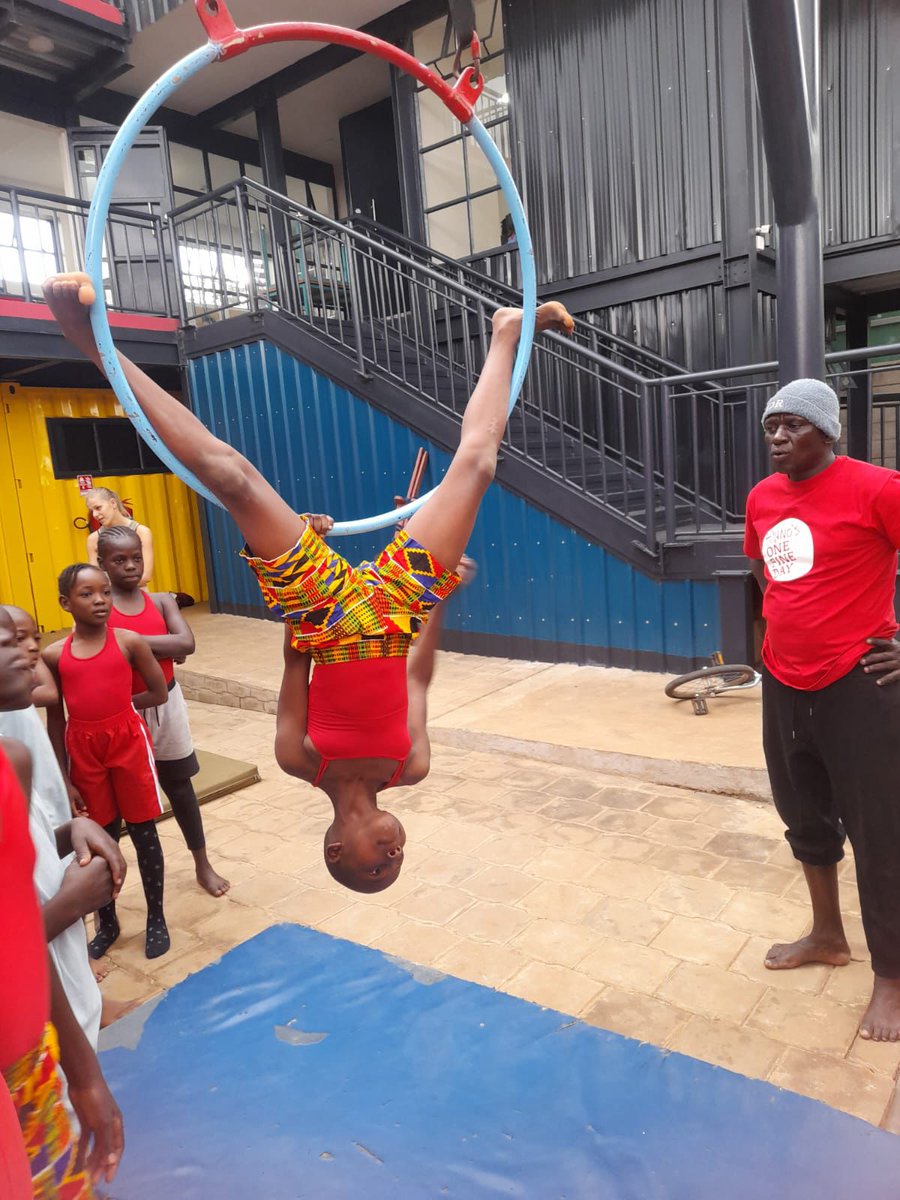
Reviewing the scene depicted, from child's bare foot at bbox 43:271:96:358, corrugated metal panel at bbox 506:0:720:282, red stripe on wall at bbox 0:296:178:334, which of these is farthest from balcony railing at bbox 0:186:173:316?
A: child's bare foot at bbox 43:271:96:358

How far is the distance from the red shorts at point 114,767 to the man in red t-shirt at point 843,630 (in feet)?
7.44

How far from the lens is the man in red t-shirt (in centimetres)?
233

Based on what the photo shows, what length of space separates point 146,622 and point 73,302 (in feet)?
6.41

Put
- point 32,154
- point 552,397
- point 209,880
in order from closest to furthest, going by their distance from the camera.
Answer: point 209,880, point 552,397, point 32,154

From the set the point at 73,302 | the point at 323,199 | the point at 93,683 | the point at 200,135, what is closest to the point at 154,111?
the point at 73,302

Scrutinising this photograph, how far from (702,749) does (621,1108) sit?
2609 mm

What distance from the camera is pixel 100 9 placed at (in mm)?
8953

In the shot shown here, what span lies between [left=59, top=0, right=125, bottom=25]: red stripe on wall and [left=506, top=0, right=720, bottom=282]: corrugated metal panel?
14.6 feet

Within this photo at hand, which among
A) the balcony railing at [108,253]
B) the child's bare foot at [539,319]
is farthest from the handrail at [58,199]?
the child's bare foot at [539,319]

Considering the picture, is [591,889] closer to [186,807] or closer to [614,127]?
[186,807]

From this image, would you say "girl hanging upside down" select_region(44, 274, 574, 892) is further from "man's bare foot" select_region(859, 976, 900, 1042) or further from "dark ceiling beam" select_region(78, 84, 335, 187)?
"dark ceiling beam" select_region(78, 84, 335, 187)

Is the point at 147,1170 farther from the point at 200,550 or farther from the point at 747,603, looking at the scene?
the point at 200,550

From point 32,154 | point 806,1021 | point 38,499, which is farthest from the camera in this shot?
point 32,154

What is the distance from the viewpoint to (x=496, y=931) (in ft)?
10.4
